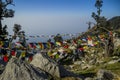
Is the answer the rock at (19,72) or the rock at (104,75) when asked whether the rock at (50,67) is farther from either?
the rock at (19,72)

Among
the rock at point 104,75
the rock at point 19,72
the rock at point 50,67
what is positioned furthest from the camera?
the rock at point 104,75

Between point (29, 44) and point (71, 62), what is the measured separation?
13216 mm

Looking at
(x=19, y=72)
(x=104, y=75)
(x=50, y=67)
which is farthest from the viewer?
(x=104, y=75)

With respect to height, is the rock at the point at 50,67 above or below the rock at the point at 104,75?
above

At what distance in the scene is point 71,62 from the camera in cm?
3959

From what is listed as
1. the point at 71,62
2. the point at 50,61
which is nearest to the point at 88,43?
the point at 71,62

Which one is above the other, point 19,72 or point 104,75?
point 19,72

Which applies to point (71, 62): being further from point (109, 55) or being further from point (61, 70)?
point (61, 70)

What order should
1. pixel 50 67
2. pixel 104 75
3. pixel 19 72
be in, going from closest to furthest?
1. pixel 19 72
2. pixel 50 67
3. pixel 104 75

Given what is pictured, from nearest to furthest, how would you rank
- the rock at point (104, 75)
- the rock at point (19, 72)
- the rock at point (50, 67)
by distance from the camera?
the rock at point (19, 72) → the rock at point (50, 67) → the rock at point (104, 75)

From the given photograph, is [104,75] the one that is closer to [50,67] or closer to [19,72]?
[50,67]

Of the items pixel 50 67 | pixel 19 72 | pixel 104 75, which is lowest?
pixel 104 75

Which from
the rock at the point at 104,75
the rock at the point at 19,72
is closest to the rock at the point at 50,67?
the rock at the point at 104,75

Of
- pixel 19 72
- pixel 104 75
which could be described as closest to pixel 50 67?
pixel 19 72
